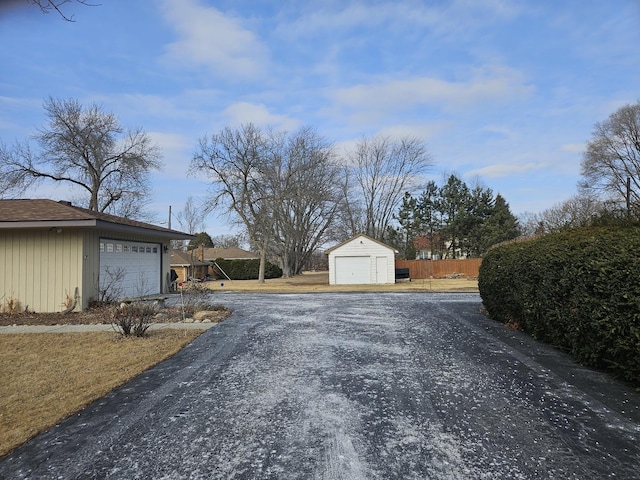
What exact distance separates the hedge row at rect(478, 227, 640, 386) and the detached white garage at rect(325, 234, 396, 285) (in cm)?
1831

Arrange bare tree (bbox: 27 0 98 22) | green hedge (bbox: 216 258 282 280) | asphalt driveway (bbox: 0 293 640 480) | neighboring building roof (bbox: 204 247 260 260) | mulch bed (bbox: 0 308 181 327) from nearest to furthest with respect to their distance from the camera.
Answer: asphalt driveway (bbox: 0 293 640 480) → bare tree (bbox: 27 0 98 22) → mulch bed (bbox: 0 308 181 327) → green hedge (bbox: 216 258 282 280) → neighboring building roof (bbox: 204 247 260 260)

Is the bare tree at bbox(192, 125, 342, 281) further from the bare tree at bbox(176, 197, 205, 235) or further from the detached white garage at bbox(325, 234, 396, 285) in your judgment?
the bare tree at bbox(176, 197, 205, 235)

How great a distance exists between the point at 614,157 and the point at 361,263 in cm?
2273

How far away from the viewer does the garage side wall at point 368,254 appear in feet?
84.3

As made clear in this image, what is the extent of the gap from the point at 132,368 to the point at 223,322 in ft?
11.4

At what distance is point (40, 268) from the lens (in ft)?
33.8

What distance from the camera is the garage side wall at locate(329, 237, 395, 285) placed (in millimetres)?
25703

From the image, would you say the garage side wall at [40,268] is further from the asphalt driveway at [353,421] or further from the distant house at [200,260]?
the distant house at [200,260]

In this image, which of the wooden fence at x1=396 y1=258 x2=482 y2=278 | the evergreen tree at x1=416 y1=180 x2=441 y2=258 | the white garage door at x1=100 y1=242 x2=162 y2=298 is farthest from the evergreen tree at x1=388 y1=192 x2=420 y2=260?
the white garage door at x1=100 y1=242 x2=162 y2=298

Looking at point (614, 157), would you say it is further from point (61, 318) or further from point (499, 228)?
point (61, 318)

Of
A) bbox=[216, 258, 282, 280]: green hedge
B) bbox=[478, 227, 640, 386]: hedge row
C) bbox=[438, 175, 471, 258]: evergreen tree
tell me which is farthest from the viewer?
bbox=[438, 175, 471, 258]: evergreen tree

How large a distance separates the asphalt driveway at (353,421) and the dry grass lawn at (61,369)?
22cm

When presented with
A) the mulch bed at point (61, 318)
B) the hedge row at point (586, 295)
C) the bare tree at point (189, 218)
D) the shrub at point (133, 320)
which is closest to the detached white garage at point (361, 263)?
the mulch bed at point (61, 318)

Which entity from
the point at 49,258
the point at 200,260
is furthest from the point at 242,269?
the point at 49,258
